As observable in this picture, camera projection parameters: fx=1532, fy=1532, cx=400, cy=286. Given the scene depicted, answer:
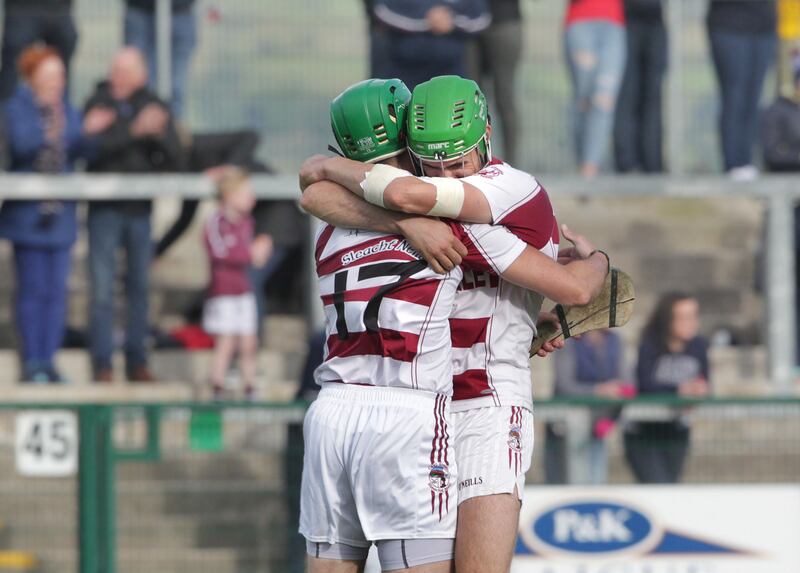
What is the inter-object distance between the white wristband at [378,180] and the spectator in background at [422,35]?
232 inches

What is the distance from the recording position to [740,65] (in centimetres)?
1089

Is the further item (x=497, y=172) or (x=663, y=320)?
(x=663, y=320)

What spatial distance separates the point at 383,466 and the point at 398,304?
0.47 meters

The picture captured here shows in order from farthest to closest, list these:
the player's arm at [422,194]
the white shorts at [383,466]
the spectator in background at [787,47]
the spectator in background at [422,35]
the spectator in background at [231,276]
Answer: the spectator in background at [787,47]
the spectator in background at [422,35]
the spectator in background at [231,276]
the white shorts at [383,466]
the player's arm at [422,194]

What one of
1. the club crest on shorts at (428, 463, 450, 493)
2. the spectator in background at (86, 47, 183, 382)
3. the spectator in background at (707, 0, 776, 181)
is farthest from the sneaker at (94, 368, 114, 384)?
the club crest on shorts at (428, 463, 450, 493)

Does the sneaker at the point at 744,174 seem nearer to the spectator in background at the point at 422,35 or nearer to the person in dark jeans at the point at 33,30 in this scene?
the spectator in background at the point at 422,35

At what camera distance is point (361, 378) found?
4.52 m

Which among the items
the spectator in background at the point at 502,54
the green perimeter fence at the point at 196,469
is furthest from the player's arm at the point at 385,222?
the spectator in background at the point at 502,54

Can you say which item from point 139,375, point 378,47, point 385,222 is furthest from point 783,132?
point 385,222

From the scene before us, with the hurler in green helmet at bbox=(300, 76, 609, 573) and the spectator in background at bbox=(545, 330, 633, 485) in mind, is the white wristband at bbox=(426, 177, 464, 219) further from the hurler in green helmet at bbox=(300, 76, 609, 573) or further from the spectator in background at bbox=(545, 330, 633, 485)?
the spectator in background at bbox=(545, 330, 633, 485)

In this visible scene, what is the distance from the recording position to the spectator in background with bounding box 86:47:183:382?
1003 centimetres

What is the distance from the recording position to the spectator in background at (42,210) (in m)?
9.84

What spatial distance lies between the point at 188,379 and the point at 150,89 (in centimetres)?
198

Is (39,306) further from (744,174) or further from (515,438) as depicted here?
(515,438)
